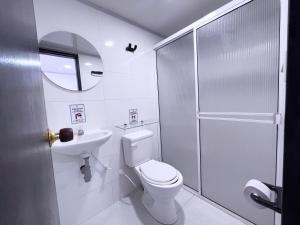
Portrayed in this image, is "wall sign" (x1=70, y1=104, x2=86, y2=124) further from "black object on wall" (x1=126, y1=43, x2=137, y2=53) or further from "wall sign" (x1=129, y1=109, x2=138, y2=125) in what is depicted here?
"black object on wall" (x1=126, y1=43, x2=137, y2=53)

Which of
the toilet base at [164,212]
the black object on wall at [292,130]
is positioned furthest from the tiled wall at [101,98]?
the black object on wall at [292,130]

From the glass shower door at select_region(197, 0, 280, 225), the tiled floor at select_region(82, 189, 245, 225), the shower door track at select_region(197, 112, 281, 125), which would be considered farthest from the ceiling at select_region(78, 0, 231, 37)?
the tiled floor at select_region(82, 189, 245, 225)

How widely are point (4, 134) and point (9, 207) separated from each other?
12 centimetres

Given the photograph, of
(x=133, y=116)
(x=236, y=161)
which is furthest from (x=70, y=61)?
(x=236, y=161)

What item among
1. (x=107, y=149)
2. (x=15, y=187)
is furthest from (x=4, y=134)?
(x=107, y=149)

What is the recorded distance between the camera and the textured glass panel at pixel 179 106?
1.66 meters

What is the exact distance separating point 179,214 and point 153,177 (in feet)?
1.69

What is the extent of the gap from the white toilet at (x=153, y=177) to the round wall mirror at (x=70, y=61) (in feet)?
2.58

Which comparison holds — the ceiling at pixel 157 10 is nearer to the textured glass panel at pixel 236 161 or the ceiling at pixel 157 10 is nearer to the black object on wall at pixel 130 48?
the black object on wall at pixel 130 48

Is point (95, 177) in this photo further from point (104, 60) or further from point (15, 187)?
point (15, 187)

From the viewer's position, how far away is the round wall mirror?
1.22m

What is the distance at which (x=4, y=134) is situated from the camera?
245mm

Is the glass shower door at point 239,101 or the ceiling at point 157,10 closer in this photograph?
the glass shower door at point 239,101

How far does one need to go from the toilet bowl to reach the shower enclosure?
457mm
